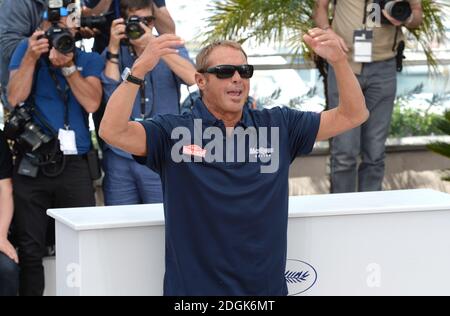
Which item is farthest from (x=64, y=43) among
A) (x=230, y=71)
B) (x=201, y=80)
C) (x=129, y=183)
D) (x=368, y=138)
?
(x=368, y=138)

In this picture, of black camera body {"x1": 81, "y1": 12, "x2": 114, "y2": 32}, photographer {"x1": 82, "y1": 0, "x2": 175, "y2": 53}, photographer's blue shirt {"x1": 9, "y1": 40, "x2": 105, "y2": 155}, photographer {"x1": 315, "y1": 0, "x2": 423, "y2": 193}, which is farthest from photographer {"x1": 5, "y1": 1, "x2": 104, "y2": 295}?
photographer {"x1": 315, "y1": 0, "x2": 423, "y2": 193}

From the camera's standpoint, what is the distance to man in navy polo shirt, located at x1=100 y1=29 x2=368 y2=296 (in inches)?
145

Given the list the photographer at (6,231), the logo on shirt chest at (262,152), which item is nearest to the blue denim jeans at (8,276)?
the photographer at (6,231)

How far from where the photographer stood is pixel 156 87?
5707mm

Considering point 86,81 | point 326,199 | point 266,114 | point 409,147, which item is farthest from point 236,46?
point 409,147

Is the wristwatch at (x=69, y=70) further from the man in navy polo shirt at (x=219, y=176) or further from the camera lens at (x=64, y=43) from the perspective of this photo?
the man in navy polo shirt at (x=219, y=176)

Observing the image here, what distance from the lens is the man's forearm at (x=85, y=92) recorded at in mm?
5496

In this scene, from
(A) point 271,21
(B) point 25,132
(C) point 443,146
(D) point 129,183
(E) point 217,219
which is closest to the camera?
(E) point 217,219

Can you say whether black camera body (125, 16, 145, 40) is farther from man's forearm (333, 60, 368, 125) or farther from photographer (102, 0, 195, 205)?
man's forearm (333, 60, 368, 125)

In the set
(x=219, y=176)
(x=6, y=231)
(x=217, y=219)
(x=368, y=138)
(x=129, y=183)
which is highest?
(x=219, y=176)

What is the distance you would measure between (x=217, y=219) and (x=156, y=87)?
2.17 meters

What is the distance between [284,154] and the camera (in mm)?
3863

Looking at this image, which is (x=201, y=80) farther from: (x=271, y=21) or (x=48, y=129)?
(x=271, y=21)

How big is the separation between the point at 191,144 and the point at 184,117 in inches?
6.3
